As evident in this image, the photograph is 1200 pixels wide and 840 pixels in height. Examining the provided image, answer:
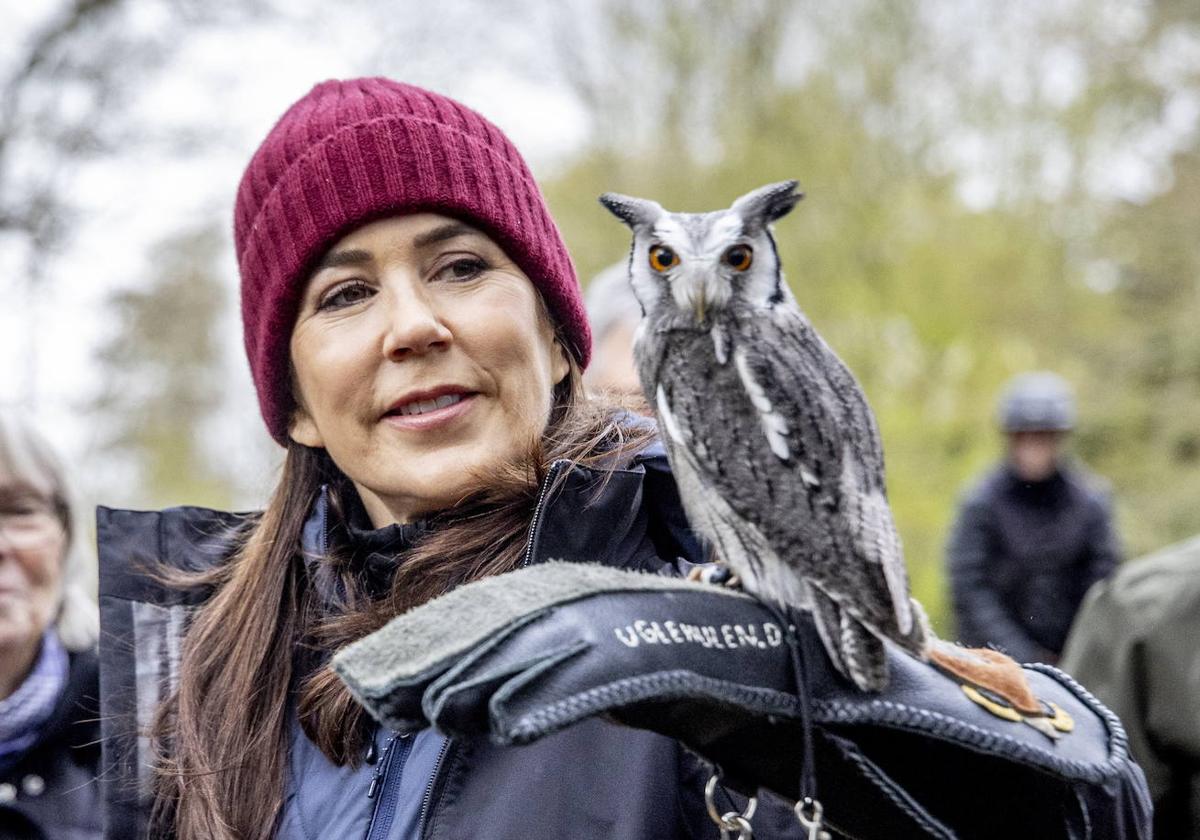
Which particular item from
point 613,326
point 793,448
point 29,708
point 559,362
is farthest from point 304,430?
point 613,326

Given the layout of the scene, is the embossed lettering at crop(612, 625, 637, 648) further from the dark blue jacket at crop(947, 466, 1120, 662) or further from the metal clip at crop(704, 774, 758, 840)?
the dark blue jacket at crop(947, 466, 1120, 662)

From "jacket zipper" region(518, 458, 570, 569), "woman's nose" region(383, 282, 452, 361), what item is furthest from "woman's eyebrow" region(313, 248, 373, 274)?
"jacket zipper" region(518, 458, 570, 569)

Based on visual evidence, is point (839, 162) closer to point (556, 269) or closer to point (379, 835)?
point (556, 269)

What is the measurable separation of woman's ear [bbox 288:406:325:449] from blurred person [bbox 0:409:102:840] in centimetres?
69

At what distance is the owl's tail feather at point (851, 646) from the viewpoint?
1412 mm

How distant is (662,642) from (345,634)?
706mm

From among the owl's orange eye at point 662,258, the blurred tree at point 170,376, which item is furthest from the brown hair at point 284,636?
the blurred tree at point 170,376

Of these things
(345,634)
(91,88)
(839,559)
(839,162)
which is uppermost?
(91,88)

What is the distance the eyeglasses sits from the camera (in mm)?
2607

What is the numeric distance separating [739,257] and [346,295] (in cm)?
75

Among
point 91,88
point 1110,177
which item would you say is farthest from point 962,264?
point 91,88

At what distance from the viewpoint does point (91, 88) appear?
31.2 ft

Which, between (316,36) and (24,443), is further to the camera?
(316,36)

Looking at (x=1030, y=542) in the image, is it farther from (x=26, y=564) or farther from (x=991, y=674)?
(x=26, y=564)
